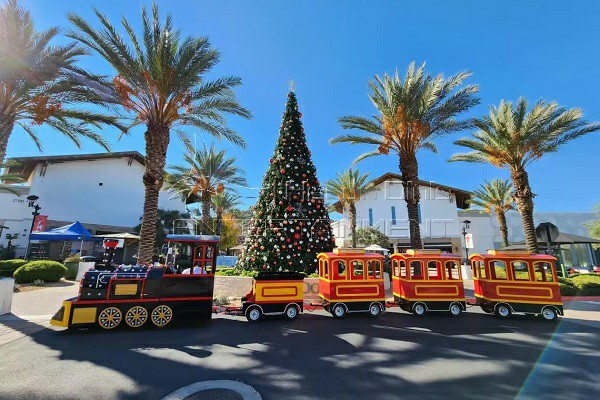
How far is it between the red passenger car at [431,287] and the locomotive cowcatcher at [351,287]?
3.23 feet

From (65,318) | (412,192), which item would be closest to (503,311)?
(412,192)

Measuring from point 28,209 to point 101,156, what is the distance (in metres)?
7.97

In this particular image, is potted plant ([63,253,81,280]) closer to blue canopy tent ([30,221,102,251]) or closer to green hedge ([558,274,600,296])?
blue canopy tent ([30,221,102,251])

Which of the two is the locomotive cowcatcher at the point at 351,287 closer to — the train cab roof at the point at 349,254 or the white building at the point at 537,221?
the train cab roof at the point at 349,254

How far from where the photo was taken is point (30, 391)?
13.5 ft

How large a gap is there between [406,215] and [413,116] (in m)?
23.3

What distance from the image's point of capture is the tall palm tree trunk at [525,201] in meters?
15.0

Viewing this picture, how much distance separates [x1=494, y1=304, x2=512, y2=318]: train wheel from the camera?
917 centimetres

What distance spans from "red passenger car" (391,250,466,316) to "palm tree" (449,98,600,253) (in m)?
7.98

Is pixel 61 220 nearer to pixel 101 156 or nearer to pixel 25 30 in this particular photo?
pixel 101 156

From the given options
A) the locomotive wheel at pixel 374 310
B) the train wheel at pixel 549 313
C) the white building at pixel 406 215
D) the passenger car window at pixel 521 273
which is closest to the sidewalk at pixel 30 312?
the locomotive wheel at pixel 374 310

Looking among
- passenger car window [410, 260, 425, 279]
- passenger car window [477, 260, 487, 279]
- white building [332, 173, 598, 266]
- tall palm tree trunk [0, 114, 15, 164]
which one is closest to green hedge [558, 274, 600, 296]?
passenger car window [477, 260, 487, 279]

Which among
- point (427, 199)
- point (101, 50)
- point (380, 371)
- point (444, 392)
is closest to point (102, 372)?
point (380, 371)

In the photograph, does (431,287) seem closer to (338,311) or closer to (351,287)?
(351,287)
